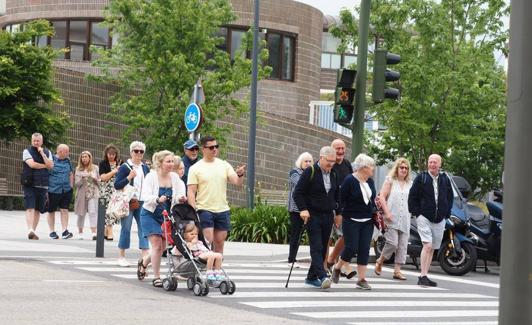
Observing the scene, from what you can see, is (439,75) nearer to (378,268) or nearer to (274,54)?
(274,54)

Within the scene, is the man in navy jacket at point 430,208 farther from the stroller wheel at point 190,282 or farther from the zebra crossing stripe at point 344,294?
the stroller wheel at point 190,282

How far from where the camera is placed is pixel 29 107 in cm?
3169

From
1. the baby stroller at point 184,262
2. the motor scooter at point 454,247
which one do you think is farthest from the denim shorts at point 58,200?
the baby stroller at point 184,262

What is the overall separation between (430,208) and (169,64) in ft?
61.5

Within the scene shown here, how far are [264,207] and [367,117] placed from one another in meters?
14.2

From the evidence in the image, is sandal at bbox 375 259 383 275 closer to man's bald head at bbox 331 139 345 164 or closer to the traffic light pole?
man's bald head at bbox 331 139 345 164

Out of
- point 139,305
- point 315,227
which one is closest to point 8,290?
point 139,305

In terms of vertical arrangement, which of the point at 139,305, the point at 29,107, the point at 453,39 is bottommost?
the point at 139,305

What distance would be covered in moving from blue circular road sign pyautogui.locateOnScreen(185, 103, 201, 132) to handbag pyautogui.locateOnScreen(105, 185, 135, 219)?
3.91 metres

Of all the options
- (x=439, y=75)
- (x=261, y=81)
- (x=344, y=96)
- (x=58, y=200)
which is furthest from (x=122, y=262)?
(x=261, y=81)

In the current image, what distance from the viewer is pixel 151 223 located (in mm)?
13656

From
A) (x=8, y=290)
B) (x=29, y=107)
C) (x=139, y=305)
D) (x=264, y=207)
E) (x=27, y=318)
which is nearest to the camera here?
(x=27, y=318)

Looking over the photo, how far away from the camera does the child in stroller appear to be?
12.8 metres

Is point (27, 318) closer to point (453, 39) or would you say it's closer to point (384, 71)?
point (384, 71)
